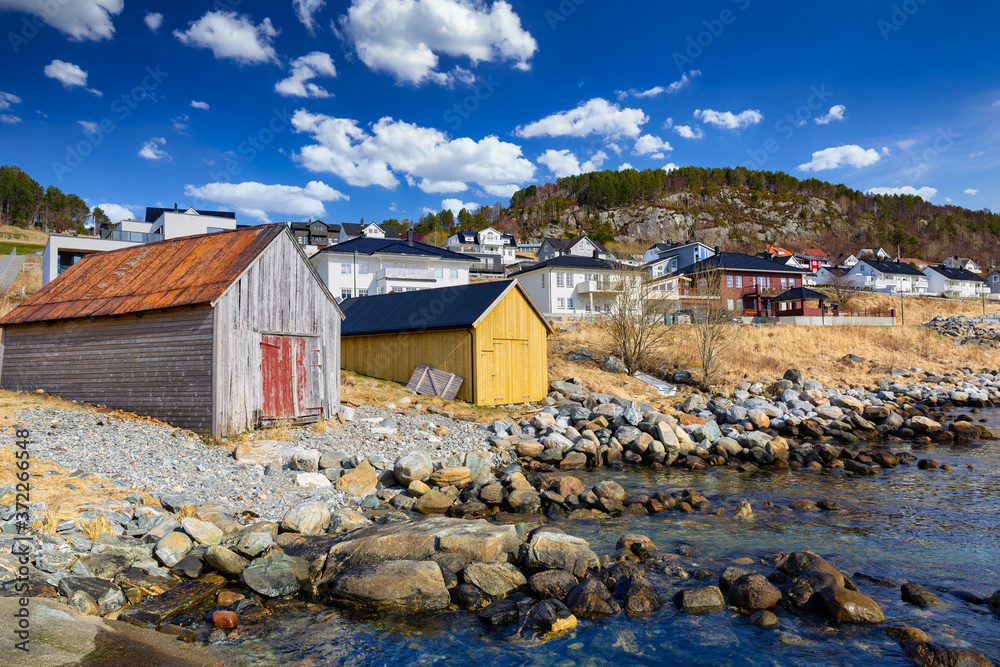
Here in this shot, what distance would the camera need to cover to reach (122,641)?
5836 millimetres

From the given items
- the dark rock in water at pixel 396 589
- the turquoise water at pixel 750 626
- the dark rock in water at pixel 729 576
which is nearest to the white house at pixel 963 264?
the turquoise water at pixel 750 626

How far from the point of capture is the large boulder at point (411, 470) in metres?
13.1

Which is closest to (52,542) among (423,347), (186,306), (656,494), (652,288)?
(186,306)

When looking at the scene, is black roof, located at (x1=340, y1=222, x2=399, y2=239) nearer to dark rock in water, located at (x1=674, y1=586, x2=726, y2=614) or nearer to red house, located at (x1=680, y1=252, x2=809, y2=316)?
red house, located at (x1=680, y1=252, x2=809, y2=316)

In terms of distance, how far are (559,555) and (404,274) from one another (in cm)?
4258

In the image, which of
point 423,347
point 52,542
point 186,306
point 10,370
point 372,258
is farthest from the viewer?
point 372,258

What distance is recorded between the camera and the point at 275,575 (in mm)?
7758

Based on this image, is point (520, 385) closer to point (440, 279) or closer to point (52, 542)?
point (52, 542)

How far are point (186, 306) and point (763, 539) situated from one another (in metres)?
13.5

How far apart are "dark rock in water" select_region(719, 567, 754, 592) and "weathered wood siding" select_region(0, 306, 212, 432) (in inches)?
454

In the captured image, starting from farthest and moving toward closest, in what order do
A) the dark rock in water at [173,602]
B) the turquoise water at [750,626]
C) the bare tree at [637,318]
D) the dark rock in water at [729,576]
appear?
the bare tree at [637,318] → the dark rock in water at [729,576] → the dark rock in water at [173,602] → the turquoise water at [750,626]

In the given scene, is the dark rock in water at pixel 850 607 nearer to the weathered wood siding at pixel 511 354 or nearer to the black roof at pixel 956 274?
the weathered wood siding at pixel 511 354

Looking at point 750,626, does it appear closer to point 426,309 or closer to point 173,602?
point 173,602

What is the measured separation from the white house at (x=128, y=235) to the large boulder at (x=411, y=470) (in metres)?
29.6
